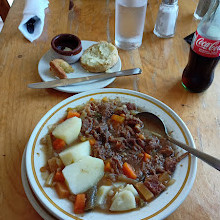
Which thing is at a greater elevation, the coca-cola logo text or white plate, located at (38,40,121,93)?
the coca-cola logo text

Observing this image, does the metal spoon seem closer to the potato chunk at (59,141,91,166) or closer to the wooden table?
the wooden table

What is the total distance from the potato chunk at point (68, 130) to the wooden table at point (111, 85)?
0.81 ft

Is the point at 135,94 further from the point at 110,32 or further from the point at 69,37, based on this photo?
the point at 110,32

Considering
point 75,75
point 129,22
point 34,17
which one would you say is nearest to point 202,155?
point 75,75

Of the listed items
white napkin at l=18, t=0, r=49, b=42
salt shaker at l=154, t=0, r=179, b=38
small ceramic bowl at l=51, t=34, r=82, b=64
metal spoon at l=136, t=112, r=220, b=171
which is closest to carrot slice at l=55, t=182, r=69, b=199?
metal spoon at l=136, t=112, r=220, b=171

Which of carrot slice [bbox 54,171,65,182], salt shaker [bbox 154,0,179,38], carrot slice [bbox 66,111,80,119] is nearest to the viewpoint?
carrot slice [bbox 54,171,65,182]

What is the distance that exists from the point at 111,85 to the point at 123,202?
84cm

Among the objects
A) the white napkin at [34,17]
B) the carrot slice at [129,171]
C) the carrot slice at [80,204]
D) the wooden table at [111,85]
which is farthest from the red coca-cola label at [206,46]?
the white napkin at [34,17]

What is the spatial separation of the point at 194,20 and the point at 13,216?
201 cm

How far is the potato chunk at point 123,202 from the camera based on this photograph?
0.95 metres

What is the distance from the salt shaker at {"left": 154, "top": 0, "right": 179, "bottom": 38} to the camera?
5.94 ft

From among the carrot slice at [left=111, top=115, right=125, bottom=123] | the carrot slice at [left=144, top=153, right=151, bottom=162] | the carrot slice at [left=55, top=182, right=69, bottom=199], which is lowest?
the carrot slice at [left=55, top=182, right=69, bottom=199]

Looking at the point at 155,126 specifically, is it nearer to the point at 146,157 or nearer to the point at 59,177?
the point at 146,157

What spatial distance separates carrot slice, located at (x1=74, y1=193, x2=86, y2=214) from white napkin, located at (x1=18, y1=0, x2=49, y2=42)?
139 cm
